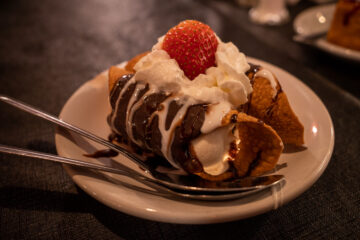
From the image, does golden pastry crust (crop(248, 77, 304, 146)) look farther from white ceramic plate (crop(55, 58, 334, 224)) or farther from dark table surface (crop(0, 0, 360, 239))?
dark table surface (crop(0, 0, 360, 239))

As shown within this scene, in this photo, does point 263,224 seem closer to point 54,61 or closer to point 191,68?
point 191,68

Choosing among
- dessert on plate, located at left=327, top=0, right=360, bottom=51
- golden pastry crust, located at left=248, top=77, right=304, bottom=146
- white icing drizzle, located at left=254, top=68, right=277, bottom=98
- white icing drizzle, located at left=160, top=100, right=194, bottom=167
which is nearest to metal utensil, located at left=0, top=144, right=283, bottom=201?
white icing drizzle, located at left=160, top=100, right=194, bottom=167

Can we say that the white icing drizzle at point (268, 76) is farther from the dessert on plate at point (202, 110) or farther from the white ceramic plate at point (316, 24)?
the white ceramic plate at point (316, 24)

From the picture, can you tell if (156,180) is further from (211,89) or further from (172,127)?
(211,89)

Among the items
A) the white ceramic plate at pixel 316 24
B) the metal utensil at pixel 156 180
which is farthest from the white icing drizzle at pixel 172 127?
the white ceramic plate at pixel 316 24

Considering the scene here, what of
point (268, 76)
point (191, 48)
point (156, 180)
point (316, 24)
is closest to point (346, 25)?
point (316, 24)

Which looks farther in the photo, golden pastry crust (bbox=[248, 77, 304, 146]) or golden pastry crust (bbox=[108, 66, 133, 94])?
golden pastry crust (bbox=[108, 66, 133, 94])

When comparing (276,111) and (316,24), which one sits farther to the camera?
(316,24)

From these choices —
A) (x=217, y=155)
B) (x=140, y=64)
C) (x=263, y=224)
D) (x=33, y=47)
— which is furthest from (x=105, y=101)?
(x=33, y=47)
